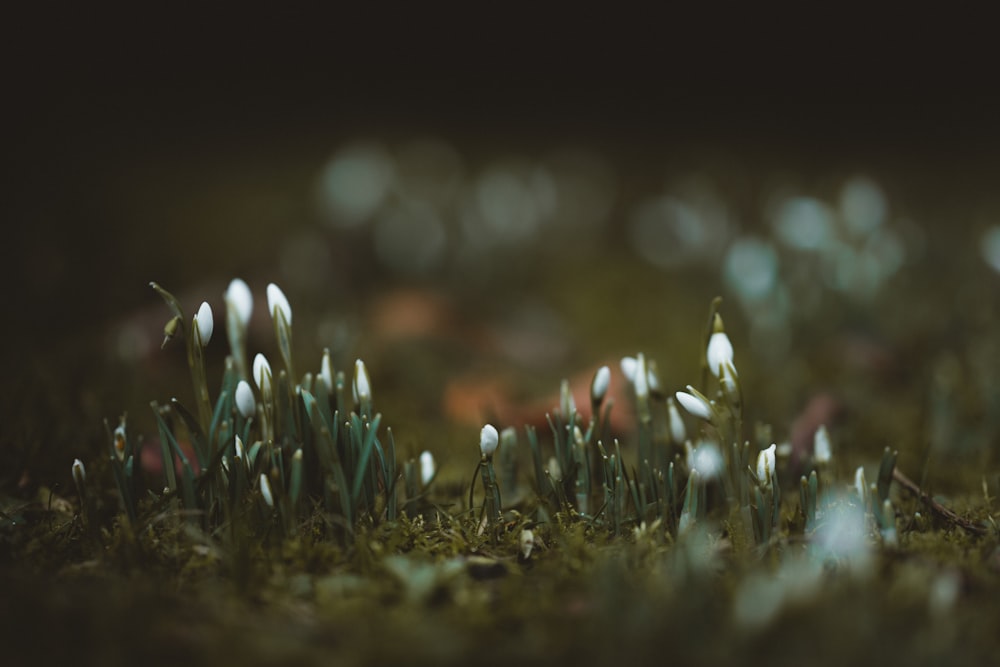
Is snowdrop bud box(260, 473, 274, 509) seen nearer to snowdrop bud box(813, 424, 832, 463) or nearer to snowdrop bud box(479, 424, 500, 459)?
snowdrop bud box(479, 424, 500, 459)

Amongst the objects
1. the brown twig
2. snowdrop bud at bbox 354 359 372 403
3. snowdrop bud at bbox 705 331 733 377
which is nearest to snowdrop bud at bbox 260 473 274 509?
snowdrop bud at bbox 354 359 372 403

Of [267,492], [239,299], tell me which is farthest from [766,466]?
[239,299]

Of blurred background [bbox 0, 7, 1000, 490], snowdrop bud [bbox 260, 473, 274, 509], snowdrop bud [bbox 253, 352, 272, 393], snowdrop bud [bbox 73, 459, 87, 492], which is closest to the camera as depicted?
snowdrop bud [bbox 260, 473, 274, 509]

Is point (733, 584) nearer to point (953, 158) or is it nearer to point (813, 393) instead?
point (813, 393)

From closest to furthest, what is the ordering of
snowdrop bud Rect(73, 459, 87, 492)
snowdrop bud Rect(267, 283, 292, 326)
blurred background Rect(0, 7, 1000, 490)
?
snowdrop bud Rect(73, 459, 87, 492) → snowdrop bud Rect(267, 283, 292, 326) → blurred background Rect(0, 7, 1000, 490)

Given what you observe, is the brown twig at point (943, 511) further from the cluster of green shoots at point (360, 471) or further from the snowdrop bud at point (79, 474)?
the snowdrop bud at point (79, 474)

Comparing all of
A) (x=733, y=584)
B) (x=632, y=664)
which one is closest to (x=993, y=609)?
(x=733, y=584)

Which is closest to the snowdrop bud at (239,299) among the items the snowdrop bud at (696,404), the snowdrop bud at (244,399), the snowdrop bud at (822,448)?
the snowdrop bud at (244,399)
